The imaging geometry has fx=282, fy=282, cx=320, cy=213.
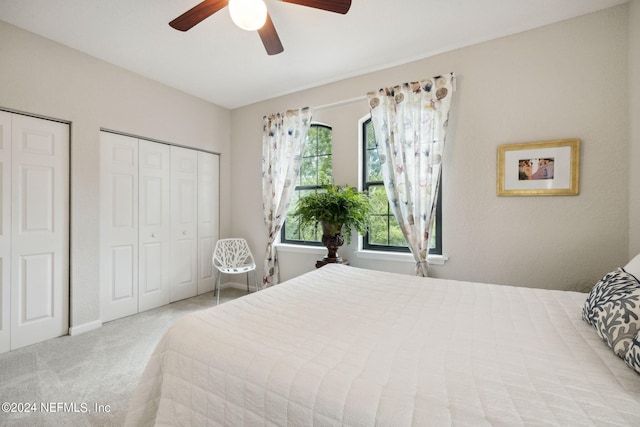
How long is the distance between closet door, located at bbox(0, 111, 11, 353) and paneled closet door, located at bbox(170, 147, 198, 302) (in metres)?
1.43

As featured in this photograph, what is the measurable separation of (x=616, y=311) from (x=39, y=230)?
12.8ft

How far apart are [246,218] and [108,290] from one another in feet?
5.94

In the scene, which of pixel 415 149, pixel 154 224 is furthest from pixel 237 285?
pixel 415 149

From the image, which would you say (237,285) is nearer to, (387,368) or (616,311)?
(387,368)

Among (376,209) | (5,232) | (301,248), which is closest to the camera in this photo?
(5,232)

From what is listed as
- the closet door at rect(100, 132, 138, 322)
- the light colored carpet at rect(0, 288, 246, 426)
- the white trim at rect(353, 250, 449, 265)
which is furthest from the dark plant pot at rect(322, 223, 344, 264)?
the closet door at rect(100, 132, 138, 322)

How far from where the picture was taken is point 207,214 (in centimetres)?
405

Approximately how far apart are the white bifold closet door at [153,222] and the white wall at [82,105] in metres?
0.13

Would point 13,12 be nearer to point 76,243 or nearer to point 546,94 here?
point 76,243

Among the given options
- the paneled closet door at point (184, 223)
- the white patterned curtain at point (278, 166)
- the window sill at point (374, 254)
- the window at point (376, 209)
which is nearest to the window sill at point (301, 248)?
the window sill at point (374, 254)

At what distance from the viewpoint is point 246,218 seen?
4.17 m

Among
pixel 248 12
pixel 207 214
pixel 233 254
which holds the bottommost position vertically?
pixel 233 254

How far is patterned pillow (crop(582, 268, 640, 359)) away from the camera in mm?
982

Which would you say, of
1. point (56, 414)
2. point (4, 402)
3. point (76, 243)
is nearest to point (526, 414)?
point (56, 414)
